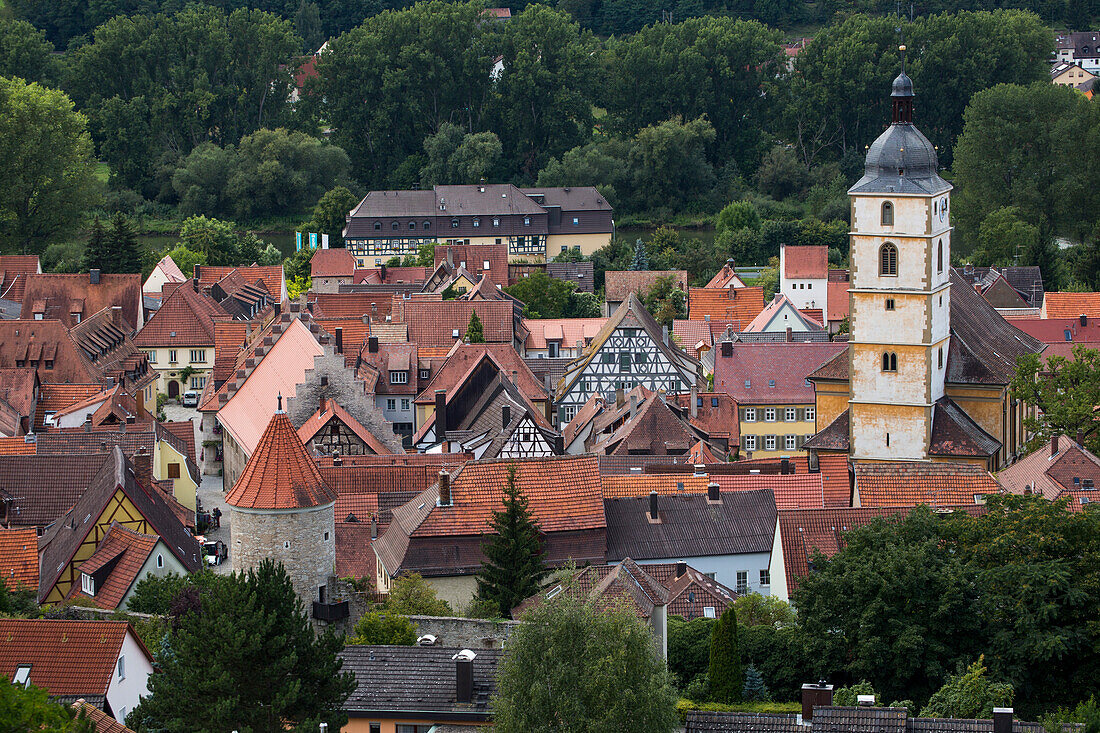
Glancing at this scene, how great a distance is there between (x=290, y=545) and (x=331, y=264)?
2834 inches

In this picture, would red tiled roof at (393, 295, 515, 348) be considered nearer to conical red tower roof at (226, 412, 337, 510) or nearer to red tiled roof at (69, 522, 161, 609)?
red tiled roof at (69, 522, 161, 609)

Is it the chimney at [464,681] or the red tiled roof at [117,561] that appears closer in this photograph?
the chimney at [464,681]

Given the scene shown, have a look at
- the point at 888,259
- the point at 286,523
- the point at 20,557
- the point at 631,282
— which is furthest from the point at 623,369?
the point at 286,523

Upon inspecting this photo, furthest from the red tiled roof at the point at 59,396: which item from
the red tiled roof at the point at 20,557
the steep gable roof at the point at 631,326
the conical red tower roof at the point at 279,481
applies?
the conical red tower roof at the point at 279,481

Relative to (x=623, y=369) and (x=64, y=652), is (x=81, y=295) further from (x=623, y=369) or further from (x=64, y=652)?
(x=64, y=652)

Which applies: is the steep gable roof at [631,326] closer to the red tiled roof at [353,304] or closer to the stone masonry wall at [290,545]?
the red tiled roof at [353,304]

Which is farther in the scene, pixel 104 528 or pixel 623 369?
pixel 623 369

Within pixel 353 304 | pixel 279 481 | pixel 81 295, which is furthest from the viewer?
pixel 81 295

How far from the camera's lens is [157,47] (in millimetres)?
149375

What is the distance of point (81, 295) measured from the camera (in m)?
92.7

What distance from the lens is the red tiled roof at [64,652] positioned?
33.8 metres

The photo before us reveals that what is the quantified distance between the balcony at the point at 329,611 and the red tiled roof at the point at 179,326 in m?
45.5

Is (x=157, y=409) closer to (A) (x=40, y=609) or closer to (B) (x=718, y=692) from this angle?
(A) (x=40, y=609)

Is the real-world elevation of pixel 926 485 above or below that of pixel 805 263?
below
